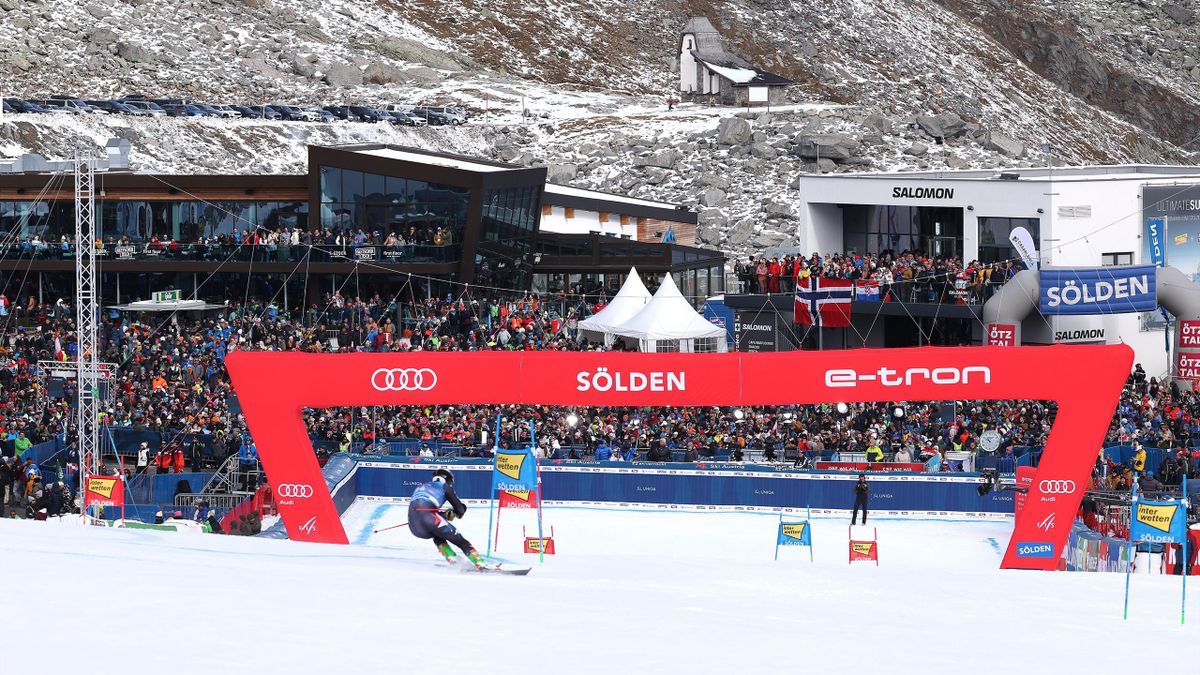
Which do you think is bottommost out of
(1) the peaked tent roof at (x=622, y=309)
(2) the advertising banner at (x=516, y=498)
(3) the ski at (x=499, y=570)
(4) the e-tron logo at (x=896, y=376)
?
(2) the advertising banner at (x=516, y=498)

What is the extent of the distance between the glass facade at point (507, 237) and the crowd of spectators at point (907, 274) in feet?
28.9

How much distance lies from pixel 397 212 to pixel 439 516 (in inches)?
1335

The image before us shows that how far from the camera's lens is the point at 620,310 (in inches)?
1615

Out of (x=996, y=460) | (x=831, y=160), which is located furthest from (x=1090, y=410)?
(x=831, y=160)

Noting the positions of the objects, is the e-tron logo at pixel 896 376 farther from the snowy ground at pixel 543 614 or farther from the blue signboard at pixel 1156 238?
the blue signboard at pixel 1156 238

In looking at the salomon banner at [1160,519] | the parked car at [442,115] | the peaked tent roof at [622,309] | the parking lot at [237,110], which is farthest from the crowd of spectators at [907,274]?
the parked car at [442,115]

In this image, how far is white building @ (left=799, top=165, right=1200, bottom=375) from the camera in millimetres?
41875

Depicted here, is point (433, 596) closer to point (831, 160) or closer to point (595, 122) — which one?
point (831, 160)

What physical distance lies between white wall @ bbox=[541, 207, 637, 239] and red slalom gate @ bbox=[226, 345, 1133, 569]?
33.5m

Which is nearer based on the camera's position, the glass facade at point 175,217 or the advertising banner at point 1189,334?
the advertising banner at point 1189,334

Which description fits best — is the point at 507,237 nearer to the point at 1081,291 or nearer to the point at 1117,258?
the point at 1117,258

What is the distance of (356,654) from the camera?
12273 millimetres

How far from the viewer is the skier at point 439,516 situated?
16.3 meters

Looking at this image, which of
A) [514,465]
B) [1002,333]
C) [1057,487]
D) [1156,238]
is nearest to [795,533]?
[1057,487]
